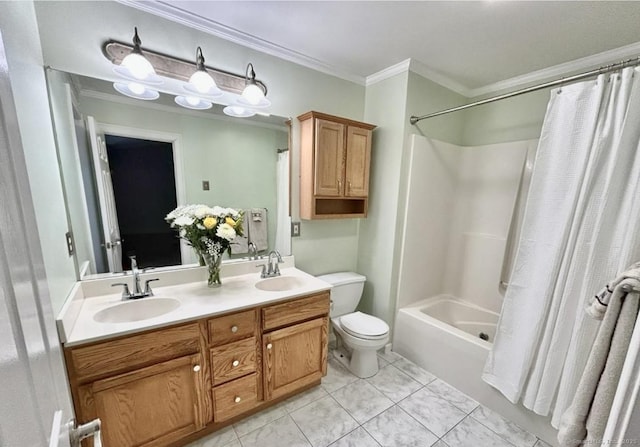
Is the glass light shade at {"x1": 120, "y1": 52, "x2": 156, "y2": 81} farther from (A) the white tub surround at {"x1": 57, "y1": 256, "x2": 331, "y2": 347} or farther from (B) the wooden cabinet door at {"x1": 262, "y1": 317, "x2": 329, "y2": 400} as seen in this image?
(B) the wooden cabinet door at {"x1": 262, "y1": 317, "x2": 329, "y2": 400}

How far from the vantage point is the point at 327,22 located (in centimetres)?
158

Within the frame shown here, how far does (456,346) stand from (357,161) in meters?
1.62

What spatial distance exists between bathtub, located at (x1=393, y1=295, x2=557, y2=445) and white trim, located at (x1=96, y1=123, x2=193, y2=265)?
6.00ft

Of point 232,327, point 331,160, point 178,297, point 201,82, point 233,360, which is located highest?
point 201,82

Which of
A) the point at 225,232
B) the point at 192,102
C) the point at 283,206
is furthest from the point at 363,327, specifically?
the point at 192,102

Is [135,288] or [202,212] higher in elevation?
[202,212]

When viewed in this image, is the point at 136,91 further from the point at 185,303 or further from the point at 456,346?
the point at 456,346

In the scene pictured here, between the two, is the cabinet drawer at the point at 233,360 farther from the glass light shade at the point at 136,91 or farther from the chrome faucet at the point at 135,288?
the glass light shade at the point at 136,91

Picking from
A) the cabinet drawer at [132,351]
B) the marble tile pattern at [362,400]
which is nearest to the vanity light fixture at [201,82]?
the cabinet drawer at [132,351]

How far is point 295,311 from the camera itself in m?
1.64

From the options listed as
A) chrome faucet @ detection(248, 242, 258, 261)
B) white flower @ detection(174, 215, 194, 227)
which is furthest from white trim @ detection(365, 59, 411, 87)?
white flower @ detection(174, 215, 194, 227)

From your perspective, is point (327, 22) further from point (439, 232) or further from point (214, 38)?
point (439, 232)

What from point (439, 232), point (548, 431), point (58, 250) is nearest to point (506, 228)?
point (439, 232)

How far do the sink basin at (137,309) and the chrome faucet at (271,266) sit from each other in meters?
0.61
